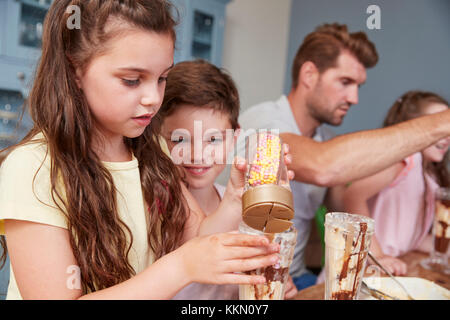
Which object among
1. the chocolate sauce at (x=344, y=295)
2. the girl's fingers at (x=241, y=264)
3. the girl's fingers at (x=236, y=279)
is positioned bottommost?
the chocolate sauce at (x=344, y=295)

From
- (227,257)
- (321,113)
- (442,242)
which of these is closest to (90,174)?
(227,257)

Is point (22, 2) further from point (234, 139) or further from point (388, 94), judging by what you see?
point (388, 94)

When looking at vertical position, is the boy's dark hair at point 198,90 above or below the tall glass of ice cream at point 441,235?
above

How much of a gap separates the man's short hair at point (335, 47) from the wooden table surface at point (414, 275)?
2.63 feet

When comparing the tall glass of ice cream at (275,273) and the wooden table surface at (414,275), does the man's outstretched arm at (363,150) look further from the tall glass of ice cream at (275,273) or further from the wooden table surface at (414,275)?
the tall glass of ice cream at (275,273)

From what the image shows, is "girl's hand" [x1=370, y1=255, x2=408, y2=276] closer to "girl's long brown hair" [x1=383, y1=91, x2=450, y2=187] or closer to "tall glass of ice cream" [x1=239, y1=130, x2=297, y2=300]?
"tall glass of ice cream" [x1=239, y1=130, x2=297, y2=300]

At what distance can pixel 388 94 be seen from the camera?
240 centimetres

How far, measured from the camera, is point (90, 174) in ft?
2.49

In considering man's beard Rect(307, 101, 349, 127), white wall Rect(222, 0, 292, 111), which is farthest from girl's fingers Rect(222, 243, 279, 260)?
white wall Rect(222, 0, 292, 111)

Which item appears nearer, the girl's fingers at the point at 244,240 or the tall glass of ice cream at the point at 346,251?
the girl's fingers at the point at 244,240

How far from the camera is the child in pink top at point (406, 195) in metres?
1.42

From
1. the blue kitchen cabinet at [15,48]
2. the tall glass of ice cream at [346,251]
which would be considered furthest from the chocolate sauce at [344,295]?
the blue kitchen cabinet at [15,48]

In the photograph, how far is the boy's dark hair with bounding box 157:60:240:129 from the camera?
1032mm
